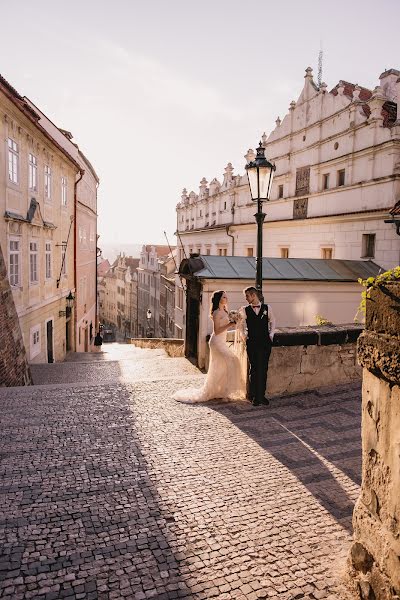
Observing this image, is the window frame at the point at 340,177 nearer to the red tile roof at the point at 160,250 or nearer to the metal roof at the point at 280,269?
the metal roof at the point at 280,269

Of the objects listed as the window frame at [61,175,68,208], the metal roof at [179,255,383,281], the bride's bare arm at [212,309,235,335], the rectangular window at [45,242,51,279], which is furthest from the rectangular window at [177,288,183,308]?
the bride's bare arm at [212,309,235,335]

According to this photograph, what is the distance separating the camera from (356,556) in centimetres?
298

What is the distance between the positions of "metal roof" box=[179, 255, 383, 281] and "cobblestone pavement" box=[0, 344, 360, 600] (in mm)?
8479

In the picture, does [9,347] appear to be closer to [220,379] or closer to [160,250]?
[220,379]

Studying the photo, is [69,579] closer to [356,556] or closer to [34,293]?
[356,556]

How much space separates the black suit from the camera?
702 cm

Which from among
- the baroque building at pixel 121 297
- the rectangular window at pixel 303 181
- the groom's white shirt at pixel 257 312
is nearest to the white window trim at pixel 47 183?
the rectangular window at pixel 303 181

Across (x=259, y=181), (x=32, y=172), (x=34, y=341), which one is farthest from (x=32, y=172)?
(x=259, y=181)

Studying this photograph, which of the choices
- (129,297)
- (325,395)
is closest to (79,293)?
(325,395)

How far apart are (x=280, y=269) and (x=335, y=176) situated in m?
6.48

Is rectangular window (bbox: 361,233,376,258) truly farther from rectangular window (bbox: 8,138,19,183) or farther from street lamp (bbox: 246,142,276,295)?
rectangular window (bbox: 8,138,19,183)

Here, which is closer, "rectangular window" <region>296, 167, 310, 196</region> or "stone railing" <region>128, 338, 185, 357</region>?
"stone railing" <region>128, 338, 185, 357</region>

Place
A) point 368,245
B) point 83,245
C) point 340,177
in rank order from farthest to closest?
point 83,245
point 340,177
point 368,245

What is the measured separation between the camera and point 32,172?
1656 cm
